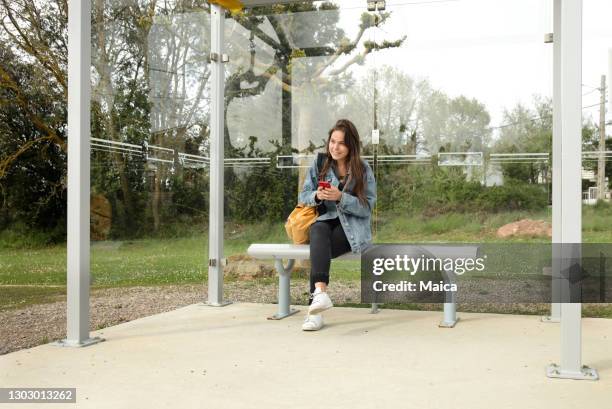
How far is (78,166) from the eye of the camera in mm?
3174

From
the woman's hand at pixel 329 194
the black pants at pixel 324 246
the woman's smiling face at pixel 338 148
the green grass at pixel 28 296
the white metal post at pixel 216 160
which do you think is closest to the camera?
the black pants at pixel 324 246

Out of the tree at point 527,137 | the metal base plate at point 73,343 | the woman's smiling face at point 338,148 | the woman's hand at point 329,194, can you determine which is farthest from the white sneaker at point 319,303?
the tree at point 527,137

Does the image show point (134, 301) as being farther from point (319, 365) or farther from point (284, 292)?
point (319, 365)

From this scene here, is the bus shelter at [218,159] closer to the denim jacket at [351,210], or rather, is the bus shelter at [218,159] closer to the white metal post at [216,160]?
the white metal post at [216,160]

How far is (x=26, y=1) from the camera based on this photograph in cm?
518

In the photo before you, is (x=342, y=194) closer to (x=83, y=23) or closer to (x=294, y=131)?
(x=294, y=131)

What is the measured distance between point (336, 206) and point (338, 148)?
0.47m

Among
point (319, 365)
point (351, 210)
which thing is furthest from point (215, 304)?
point (319, 365)

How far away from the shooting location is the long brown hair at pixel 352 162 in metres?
3.94

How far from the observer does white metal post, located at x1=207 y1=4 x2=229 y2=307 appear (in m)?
4.49

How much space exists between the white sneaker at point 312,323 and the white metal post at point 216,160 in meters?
1.04

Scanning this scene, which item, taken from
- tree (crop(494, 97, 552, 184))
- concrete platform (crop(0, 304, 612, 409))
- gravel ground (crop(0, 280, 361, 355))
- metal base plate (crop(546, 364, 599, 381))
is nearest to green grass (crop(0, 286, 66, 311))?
gravel ground (crop(0, 280, 361, 355))

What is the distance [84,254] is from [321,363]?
1313 millimetres

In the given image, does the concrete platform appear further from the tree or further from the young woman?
the tree
